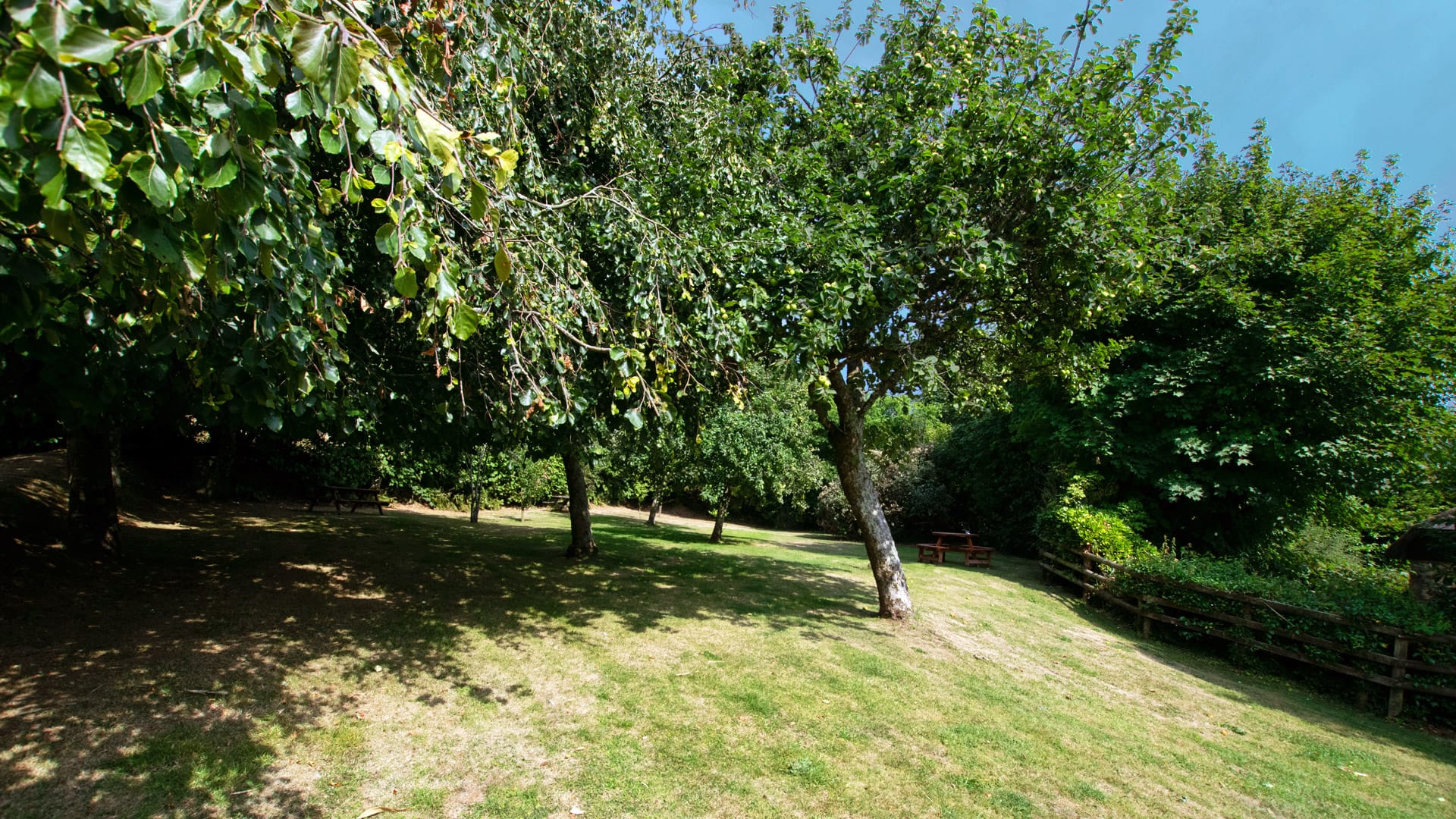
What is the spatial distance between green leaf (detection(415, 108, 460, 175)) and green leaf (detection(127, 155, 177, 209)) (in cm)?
60

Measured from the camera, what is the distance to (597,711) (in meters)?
5.21

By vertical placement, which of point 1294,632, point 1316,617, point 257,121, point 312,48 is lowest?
point 1294,632

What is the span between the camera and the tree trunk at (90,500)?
8.08 meters

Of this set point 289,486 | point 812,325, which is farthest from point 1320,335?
point 289,486

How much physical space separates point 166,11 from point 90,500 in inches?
381

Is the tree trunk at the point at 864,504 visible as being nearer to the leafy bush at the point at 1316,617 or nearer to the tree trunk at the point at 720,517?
the leafy bush at the point at 1316,617

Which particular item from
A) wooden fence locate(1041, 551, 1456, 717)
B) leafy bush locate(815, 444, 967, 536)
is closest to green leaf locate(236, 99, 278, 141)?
wooden fence locate(1041, 551, 1456, 717)

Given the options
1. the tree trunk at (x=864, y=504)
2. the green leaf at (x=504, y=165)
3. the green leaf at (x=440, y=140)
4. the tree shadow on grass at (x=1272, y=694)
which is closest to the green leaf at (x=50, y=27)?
the green leaf at (x=440, y=140)

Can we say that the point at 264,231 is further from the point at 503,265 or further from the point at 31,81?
the point at 31,81

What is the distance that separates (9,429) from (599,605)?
42.1ft

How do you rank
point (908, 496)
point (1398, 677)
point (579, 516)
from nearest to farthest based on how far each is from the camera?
1. point (1398, 677)
2. point (579, 516)
3. point (908, 496)

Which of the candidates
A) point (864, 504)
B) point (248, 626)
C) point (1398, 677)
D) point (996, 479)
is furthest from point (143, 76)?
point (996, 479)

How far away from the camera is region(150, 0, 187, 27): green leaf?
1.44 m

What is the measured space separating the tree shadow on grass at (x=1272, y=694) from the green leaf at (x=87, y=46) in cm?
967
